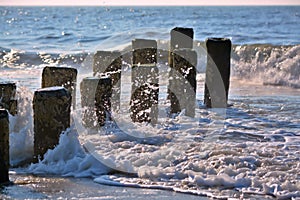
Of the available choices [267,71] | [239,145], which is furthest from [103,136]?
[267,71]

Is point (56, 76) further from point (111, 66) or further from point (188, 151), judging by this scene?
point (188, 151)

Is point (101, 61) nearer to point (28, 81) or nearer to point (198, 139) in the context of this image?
point (198, 139)

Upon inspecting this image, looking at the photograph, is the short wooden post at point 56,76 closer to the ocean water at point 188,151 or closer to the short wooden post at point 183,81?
the ocean water at point 188,151

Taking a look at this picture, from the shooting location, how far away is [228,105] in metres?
8.88

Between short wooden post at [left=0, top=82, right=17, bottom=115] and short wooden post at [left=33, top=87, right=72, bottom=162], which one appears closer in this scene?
short wooden post at [left=33, top=87, right=72, bottom=162]

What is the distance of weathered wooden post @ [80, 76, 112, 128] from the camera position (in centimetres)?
621

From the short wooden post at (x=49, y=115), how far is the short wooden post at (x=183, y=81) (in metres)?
2.36

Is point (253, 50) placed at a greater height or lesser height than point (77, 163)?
greater

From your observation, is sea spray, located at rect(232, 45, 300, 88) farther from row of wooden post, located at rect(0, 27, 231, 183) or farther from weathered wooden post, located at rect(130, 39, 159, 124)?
weathered wooden post, located at rect(130, 39, 159, 124)

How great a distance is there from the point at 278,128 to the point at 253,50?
34.2 feet

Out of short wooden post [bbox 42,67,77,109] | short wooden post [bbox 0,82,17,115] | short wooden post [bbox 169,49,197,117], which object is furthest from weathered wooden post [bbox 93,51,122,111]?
short wooden post [bbox 0,82,17,115]

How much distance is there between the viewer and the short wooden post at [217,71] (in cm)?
792

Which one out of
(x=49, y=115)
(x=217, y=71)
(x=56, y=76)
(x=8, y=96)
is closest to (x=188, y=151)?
(x=49, y=115)

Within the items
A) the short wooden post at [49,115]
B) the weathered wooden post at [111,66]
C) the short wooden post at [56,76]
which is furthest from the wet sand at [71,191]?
the weathered wooden post at [111,66]
